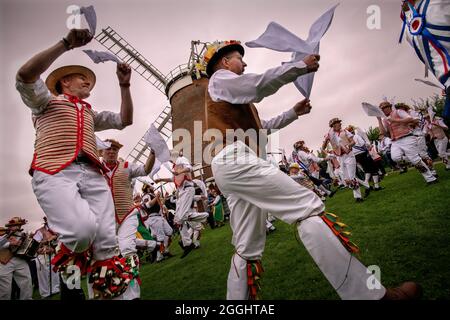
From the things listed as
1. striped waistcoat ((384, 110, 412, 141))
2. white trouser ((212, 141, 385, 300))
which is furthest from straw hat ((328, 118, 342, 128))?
white trouser ((212, 141, 385, 300))

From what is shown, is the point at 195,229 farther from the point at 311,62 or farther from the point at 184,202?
the point at 311,62

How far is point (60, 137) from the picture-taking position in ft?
7.51

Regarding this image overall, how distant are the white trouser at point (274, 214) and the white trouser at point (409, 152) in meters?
5.69

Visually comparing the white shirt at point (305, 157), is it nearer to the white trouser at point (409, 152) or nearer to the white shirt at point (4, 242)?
the white trouser at point (409, 152)

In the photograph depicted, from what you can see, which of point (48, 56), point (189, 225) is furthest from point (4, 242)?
point (48, 56)

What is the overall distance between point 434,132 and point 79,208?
1283 centimetres

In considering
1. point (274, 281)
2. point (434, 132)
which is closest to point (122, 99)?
point (274, 281)

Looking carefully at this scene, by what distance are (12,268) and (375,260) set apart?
663 cm

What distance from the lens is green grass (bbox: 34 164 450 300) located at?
2363 mm

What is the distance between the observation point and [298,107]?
2873mm

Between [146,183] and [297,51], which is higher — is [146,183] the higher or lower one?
the lower one

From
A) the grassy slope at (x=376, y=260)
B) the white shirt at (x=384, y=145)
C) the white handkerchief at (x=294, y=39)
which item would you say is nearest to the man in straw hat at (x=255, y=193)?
the white handkerchief at (x=294, y=39)
